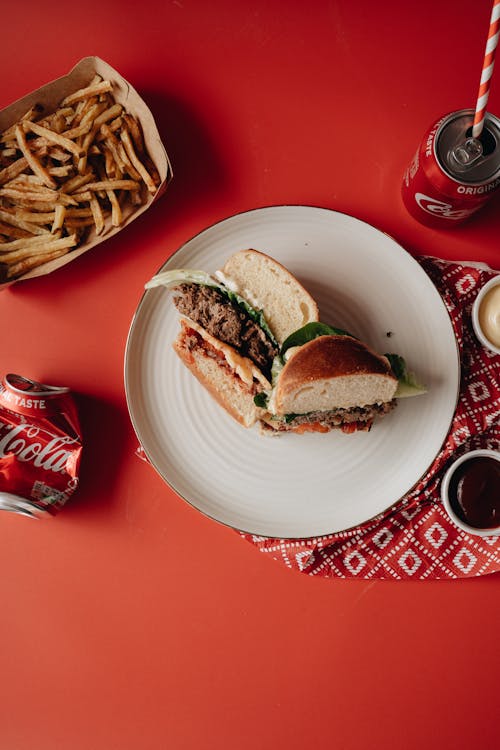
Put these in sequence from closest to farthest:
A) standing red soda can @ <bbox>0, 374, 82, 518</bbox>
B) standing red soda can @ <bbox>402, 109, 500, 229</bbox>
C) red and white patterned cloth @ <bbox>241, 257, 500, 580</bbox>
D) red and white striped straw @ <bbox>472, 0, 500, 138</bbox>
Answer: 1. red and white striped straw @ <bbox>472, 0, 500, 138</bbox>
2. standing red soda can @ <bbox>402, 109, 500, 229</bbox>
3. standing red soda can @ <bbox>0, 374, 82, 518</bbox>
4. red and white patterned cloth @ <bbox>241, 257, 500, 580</bbox>

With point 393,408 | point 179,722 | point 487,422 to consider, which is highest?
point 393,408

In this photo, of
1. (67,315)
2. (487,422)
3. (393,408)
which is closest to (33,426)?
(67,315)

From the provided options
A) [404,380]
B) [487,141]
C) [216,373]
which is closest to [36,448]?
[216,373]

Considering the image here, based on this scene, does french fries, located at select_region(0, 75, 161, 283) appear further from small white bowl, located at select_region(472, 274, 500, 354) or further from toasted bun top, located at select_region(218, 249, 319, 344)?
small white bowl, located at select_region(472, 274, 500, 354)

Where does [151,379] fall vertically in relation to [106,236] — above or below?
below

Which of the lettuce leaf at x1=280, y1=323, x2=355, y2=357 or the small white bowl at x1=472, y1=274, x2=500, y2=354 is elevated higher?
the lettuce leaf at x1=280, y1=323, x2=355, y2=357

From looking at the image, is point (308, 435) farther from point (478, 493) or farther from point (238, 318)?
point (478, 493)

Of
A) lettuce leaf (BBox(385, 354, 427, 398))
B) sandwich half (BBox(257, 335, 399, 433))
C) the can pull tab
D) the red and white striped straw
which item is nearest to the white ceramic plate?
lettuce leaf (BBox(385, 354, 427, 398))

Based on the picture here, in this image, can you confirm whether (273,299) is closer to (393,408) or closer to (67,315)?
(393,408)
